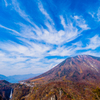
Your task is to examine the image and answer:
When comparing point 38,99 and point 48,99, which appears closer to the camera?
point 48,99

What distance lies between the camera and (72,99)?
176 ft

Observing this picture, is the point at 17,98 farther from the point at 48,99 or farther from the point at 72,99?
the point at 72,99

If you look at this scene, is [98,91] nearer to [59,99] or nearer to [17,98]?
[59,99]

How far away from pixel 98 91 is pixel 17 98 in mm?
Result: 107510

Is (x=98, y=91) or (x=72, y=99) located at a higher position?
(x=98, y=91)

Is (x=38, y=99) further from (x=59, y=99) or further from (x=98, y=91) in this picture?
(x=98, y=91)

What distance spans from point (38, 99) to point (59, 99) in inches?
1089

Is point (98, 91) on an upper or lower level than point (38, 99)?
upper

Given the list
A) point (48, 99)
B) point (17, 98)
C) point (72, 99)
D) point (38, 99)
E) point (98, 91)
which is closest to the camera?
point (98, 91)

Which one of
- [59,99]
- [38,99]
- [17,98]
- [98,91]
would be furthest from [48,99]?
[17,98]

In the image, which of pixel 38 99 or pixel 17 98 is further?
pixel 17 98

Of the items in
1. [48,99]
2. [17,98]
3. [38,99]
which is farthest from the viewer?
[17,98]

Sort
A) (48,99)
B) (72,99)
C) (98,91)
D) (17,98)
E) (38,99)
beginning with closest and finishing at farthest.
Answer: (98,91) < (72,99) < (48,99) < (38,99) < (17,98)

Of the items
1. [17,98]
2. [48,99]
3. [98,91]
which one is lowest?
[17,98]
